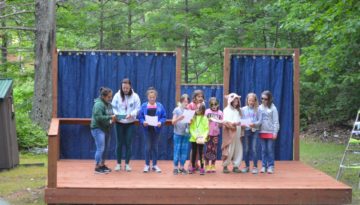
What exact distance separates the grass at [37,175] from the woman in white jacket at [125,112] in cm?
154

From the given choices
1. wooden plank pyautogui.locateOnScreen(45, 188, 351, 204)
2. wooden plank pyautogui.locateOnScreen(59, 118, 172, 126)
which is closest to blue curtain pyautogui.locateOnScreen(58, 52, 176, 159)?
wooden plank pyautogui.locateOnScreen(59, 118, 172, 126)

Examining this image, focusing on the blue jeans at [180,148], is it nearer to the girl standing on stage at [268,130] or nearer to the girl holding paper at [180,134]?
the girl holding paper at [180,134]

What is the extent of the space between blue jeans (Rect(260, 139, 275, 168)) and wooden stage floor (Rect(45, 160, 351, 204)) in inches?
33.3

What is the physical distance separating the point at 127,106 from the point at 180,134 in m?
1.00

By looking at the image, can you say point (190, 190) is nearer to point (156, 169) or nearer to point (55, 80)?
point (156, 169)

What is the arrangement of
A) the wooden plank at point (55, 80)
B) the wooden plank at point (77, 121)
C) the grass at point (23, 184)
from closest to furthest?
1. the grass at point (23, 184)
2. the wooden plank at point (77, 121)
3. the wooden plank at point (55, 80)

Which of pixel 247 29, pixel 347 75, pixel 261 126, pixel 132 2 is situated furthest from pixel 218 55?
pixel 261 126

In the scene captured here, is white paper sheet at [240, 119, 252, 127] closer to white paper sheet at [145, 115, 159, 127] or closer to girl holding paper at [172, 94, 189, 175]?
girl holding paper at [172, 94, 189, 175]

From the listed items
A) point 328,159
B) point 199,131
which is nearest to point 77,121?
point 199,131

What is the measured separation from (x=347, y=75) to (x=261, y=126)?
724 centimetres

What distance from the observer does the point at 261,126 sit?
9.55 m

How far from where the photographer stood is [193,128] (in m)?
8.99

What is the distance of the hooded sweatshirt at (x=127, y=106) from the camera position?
922 centimetres

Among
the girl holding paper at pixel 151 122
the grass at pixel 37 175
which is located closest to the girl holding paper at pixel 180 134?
the girl holding paper at pixel 151 122
